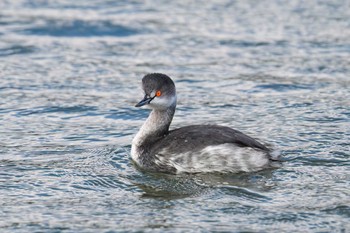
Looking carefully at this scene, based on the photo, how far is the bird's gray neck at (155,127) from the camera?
31.1ft

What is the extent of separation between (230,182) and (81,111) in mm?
3183

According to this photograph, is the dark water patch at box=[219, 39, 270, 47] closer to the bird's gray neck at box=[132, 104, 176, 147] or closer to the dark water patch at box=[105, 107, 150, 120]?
the dark water patch at box=[105, 107, 150, 120]

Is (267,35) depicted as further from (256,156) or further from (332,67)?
(256,156)

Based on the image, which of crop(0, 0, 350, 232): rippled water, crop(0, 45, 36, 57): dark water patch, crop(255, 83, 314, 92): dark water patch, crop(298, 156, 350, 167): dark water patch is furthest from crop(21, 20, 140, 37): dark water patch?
crop(298, 156, 350, 167): dark water patch

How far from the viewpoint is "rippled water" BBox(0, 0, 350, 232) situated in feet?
26.2

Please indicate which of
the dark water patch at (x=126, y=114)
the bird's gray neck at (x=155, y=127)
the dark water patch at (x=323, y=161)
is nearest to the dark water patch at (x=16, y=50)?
the dark water patch at (x=126, y=114)

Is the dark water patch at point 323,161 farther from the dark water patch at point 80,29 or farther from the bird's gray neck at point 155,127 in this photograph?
the dark water patch at point 80,29

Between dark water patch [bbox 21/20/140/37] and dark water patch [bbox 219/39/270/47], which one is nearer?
dark water patch [bbox 219/39/270/47]

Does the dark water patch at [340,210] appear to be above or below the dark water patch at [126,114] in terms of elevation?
below

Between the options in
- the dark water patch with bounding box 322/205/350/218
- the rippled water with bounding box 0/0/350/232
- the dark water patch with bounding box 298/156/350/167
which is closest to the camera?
the dark water patch with bounding box 322/205/350/218

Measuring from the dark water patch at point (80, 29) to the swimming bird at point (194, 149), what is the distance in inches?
237

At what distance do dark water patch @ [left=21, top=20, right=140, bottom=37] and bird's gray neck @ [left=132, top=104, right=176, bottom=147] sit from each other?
5.89 metres

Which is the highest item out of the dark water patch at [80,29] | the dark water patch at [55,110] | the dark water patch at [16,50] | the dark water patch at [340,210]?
the dark water patch at [80,29]

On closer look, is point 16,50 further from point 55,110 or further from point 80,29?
point 55,110
